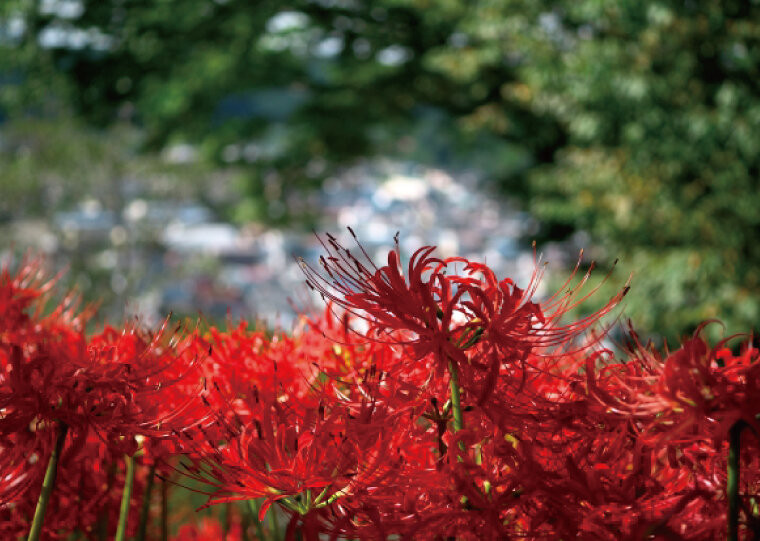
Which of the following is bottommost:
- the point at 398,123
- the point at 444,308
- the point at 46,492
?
the point at 46,492

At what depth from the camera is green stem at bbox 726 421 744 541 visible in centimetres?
63

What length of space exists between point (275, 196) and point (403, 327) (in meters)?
8.70

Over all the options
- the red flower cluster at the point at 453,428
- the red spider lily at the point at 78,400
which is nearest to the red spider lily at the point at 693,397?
the red flower cluster at the point at 453,428

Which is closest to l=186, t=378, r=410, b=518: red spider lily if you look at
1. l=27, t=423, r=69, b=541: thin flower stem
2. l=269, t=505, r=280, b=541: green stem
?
l=27, t=423, r=69, b=541: thin flower stem

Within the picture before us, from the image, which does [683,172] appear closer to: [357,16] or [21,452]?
[357,16]

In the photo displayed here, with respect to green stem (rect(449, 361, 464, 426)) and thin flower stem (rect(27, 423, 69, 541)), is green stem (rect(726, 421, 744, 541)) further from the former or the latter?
thin flower stem (rect(27, 423, 69, 541))

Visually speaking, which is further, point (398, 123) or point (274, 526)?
point (398, 123)

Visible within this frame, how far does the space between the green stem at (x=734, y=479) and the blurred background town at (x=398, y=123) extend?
0.56 metres

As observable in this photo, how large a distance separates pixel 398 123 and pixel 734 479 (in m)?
7.61

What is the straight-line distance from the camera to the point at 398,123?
804 centimetres

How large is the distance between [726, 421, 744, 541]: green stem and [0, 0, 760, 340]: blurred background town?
1.85 feet

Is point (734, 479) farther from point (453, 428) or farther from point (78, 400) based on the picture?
point (78, 400)

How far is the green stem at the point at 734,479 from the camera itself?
63cm

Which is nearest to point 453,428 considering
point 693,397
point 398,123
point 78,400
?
point 693,397
